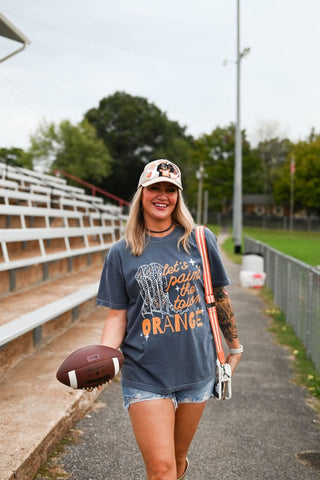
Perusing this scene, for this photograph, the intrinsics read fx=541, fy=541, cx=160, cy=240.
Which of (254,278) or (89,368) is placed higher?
(89,368)

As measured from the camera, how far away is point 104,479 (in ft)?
11.4

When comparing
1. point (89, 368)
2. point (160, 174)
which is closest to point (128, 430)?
point (89, 368)

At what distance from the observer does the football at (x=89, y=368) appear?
2.43 metres

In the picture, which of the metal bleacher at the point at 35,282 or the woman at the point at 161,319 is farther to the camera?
the metal bleacher at the point at 35,282

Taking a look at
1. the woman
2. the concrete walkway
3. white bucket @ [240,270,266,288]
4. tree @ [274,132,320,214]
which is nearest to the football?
the woman

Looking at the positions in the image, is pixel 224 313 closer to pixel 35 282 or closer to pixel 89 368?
pixel 89 368

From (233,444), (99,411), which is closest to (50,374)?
(99,411)

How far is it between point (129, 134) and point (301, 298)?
179 ft

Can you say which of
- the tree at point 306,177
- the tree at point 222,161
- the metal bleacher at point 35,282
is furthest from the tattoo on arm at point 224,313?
the tree at point 222,161

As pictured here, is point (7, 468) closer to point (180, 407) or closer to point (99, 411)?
point (180, 407)

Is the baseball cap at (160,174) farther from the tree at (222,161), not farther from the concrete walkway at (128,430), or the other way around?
the tree at (222,161)

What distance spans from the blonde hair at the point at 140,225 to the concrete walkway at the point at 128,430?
154 centimetres

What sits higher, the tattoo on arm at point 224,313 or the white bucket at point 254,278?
the tattoo on arm at point 224,313

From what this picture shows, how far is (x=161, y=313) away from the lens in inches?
98.9
